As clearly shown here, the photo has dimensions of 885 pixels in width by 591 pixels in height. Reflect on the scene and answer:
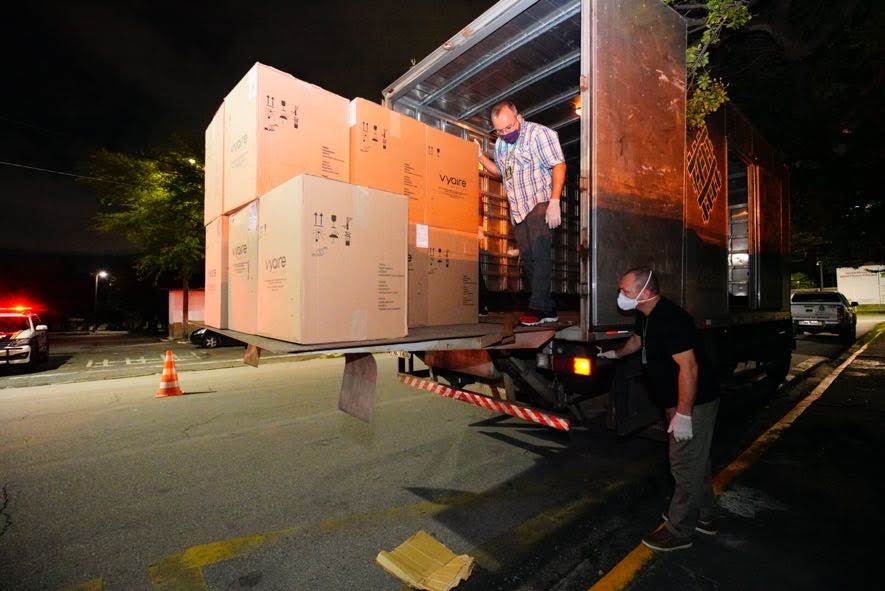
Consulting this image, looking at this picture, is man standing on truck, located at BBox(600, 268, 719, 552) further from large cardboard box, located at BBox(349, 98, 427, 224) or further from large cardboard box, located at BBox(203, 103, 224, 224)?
large cardboard box, located at BBox(203, 103, 224, 224)

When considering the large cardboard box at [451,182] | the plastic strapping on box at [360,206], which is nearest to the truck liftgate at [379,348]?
the plastic strapping on box at [360,206]

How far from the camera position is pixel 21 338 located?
10523 millimetres

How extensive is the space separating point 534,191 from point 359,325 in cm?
→ 242

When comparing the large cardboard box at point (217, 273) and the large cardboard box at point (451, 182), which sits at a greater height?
the large cardboard box at point (451, 182)

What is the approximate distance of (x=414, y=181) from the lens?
385 centimetres

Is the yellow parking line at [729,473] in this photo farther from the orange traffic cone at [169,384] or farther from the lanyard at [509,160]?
the orange traffic cone at [169,384]

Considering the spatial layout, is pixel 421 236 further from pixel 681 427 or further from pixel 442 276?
pixel 681 427

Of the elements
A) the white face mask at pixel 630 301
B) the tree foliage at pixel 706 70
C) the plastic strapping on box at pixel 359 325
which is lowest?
the plastic strapping on box at pixel 359 325

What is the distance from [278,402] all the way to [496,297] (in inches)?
140

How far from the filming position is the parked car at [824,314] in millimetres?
15219

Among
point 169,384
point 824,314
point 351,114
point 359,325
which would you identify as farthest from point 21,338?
point 824,314

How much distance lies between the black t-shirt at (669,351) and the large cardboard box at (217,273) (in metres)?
3.12

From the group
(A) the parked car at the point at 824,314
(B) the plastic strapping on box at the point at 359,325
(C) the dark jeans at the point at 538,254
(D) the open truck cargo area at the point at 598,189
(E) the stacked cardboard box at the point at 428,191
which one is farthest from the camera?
(A) the parked car at the point at 824,314

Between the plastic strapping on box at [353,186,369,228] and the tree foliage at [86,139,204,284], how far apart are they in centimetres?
1741
